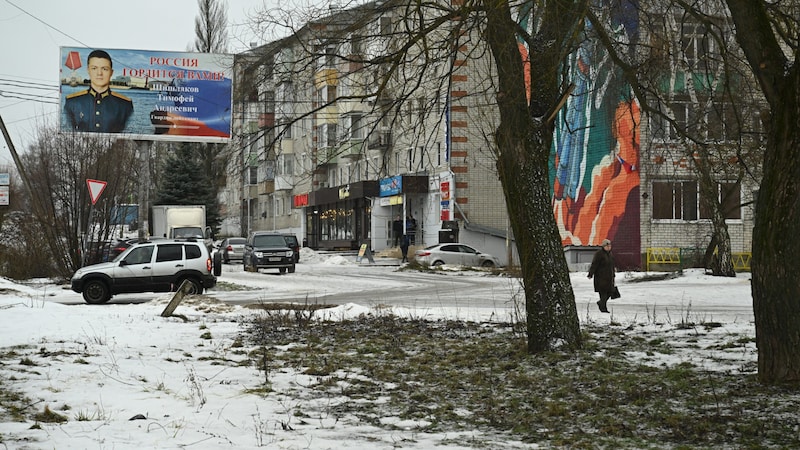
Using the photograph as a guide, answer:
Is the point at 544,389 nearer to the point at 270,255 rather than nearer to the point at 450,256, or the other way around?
the point at 270,255

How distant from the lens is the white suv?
2488 centimetres

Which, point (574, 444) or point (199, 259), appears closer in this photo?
point (574, 444)

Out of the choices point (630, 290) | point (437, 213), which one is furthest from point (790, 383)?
point (437, 213)

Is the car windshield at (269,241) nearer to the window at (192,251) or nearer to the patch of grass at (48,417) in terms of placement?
the window at (192,251)

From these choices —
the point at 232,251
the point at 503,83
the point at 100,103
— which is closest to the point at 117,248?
the point at 100,103

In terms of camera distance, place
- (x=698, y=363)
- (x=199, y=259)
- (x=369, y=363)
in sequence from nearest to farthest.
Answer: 1. (x=698, y=363)
2. (x=369, y=363)
3. (x=199, y=259)

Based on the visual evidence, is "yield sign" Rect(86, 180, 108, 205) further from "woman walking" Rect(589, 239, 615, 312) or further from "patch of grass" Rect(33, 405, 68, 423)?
"patch of grass" Rect(33, 405, 68, 423)

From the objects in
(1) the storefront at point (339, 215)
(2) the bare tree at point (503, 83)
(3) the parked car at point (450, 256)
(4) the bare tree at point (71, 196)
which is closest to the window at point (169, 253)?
(4) the bare tree at point (71, 196)

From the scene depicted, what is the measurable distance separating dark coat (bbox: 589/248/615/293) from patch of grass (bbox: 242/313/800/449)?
5.25 meters

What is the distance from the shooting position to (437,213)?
53500 mm

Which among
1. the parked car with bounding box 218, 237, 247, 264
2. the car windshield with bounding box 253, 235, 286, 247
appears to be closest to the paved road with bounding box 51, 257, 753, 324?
the car windshield with bounding box 253, 235, 286, 247

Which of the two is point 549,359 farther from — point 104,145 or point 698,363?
point 104,145

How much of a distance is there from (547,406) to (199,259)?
18.7m

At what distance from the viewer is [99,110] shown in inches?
1513
